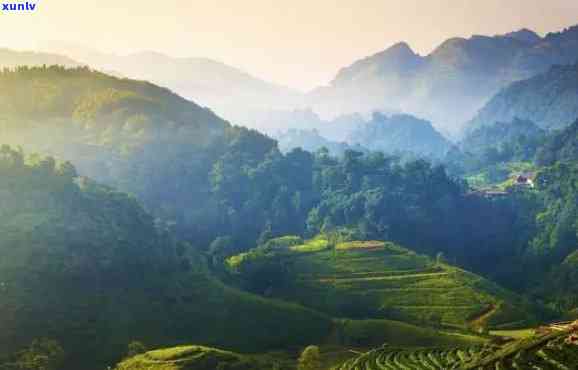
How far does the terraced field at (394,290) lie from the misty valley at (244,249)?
254mm

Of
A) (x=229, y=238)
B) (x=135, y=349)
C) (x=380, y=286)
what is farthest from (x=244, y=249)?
(x=135, y=349)

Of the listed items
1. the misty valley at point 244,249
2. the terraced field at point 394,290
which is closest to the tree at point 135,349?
the misty valley at point 244,249

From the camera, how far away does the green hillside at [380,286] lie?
253 feet

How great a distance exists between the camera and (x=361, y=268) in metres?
87.8

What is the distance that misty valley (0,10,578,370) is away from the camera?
60344mm

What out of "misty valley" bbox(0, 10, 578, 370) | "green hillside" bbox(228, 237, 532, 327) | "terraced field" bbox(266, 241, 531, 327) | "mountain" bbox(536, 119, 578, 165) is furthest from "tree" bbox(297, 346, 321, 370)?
"mountain" bbox(536, 119, 578, 165)

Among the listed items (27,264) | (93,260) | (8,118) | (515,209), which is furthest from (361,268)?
(8,118)

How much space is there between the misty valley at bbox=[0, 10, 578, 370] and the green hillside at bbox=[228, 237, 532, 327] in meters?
0.28

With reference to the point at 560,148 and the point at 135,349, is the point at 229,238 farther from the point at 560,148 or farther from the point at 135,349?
the point at 560,148

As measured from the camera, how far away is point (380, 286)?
82.7 meters

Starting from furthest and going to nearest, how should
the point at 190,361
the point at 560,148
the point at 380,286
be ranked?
1. the point at 560,148
2. the point at 380,286
3. the point at 190,361

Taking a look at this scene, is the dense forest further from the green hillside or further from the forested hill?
the forested hill

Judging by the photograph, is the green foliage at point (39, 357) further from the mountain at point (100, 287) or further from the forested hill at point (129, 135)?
the forested hill at point (129, 135)

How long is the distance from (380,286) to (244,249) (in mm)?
39784
